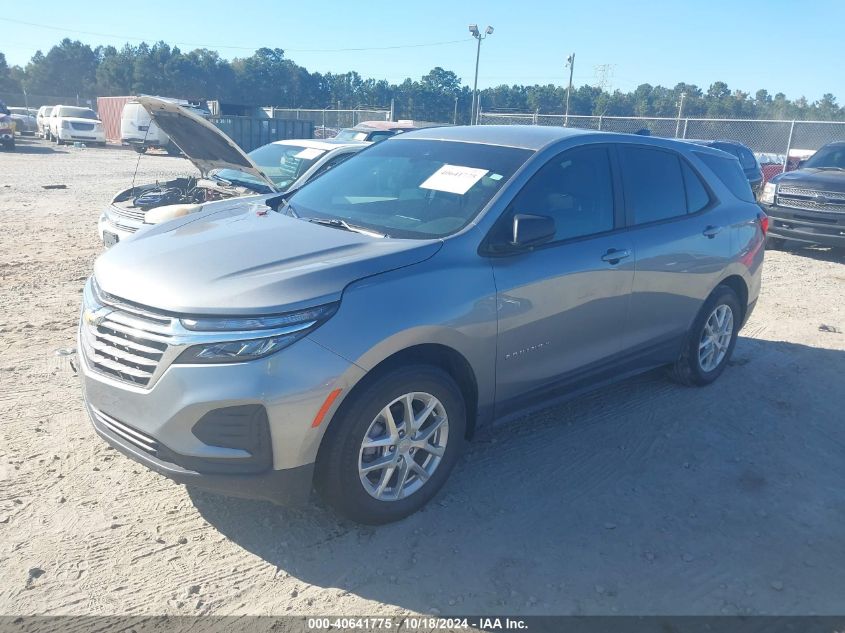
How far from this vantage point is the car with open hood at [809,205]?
10.4 metres

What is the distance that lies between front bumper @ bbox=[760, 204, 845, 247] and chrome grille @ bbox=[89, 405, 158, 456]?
→ 10489 mm

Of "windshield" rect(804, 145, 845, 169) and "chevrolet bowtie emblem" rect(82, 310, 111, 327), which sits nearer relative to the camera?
"chevrolet bowtie emblem" rect(82, 310, 111, 327)

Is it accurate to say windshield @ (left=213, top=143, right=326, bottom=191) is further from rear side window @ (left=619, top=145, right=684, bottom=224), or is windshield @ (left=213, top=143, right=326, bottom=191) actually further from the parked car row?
the parked car row

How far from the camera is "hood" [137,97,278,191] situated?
656cm

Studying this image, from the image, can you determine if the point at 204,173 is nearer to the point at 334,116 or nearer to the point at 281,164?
the point at 281,164

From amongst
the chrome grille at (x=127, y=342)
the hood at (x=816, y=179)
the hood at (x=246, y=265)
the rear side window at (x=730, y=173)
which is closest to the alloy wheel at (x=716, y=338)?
the rear side window at (x=730, y=173)

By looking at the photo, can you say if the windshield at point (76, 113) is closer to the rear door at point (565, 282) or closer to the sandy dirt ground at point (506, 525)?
the sandy dirt ground at point (506, 525)

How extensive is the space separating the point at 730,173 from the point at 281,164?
5231mm

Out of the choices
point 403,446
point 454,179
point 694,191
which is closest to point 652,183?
point 694,191

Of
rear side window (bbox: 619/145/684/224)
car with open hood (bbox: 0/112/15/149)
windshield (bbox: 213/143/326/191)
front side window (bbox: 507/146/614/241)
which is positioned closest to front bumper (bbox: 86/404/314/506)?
front side window (bbox: 507/146/614/241)

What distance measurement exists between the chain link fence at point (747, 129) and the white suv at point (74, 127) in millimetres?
21042

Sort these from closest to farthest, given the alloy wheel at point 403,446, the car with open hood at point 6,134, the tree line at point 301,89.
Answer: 1. the alloy wheel at point 403,446
2. the car with open hood at point 6,134
3. the tree line at point 301,89

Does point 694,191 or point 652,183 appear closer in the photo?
point 652,183

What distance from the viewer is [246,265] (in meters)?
3.19
